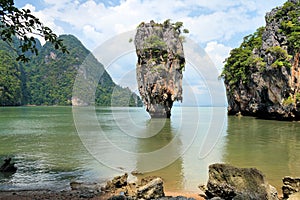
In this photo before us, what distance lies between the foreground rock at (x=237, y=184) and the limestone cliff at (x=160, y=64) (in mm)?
27590

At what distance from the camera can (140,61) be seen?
123ft

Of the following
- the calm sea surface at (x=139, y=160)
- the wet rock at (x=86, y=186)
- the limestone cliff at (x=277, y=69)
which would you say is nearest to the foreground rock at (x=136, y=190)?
the wet rock at (x=86, y=186)

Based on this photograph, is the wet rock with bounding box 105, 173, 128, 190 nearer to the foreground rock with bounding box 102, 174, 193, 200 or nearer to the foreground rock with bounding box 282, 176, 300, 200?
the foreground rock with bounding box 102, 174, 193, 200

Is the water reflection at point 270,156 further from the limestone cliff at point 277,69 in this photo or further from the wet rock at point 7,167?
the limestone cliff at point 277,69

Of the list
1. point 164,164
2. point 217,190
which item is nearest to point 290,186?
point 217,190

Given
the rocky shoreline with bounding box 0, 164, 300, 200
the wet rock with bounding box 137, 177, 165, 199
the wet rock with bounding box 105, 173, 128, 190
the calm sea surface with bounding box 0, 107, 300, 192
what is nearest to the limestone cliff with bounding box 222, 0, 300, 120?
the calm sea surface with bounding box 0, 107, 300, 192

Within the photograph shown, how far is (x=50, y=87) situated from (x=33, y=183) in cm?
11232

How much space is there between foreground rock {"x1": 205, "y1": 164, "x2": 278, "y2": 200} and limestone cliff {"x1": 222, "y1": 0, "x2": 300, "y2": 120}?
26.2m

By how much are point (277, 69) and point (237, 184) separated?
28295 mm

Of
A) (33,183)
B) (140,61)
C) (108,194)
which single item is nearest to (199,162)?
(108,194)

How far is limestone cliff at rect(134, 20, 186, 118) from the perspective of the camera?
34.8 metres

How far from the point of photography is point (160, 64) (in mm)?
35219

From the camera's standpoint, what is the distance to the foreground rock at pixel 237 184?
20.0ft

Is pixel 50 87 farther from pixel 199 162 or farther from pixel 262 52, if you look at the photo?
pixel 199 162
